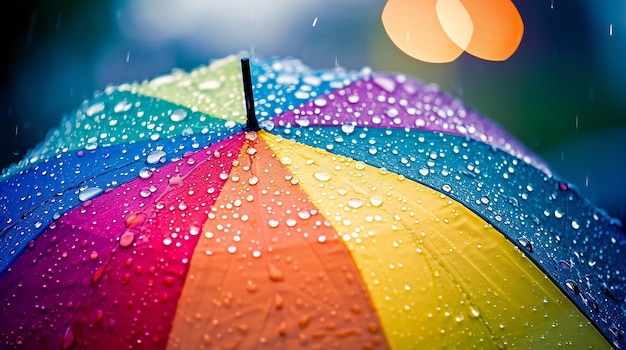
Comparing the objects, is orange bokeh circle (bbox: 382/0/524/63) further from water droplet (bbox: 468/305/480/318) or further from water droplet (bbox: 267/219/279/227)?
water droplet (bbox: 267/219/279/227)

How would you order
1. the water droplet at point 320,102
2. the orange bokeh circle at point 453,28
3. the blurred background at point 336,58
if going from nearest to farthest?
the water droplet at point 320,102 → the blurred background at point 336,58 → the orange bokeh circle at point 453,28

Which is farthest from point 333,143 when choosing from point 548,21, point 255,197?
point 548,21

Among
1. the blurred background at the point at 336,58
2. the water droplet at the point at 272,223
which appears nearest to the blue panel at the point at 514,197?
the water droplet at the point at 272,223

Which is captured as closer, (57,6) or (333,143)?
(333,143)

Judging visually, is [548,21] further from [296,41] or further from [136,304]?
[136,304]

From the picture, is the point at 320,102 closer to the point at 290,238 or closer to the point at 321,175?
the point at 321,175

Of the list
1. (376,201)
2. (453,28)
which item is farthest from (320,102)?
(453,28)

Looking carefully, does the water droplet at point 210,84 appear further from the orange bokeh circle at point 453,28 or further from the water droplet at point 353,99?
the orange bokeh circle at point 453,28

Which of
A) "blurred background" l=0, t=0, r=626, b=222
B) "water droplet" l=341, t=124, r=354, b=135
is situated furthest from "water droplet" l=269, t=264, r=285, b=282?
"blurred background" l=0, t=0, r=626, b=222
